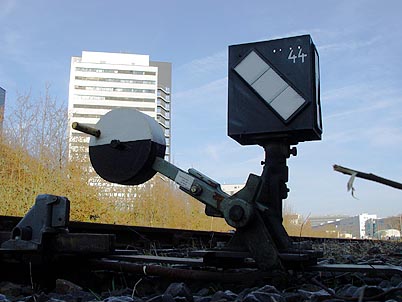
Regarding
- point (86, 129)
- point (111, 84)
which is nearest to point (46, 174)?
point (86, 129)

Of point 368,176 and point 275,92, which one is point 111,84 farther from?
point 368,176

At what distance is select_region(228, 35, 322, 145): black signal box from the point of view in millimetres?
2777

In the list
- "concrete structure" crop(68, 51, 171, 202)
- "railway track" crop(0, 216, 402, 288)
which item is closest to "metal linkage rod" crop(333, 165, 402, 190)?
"railway track" crop(0, 216, 402, 288)

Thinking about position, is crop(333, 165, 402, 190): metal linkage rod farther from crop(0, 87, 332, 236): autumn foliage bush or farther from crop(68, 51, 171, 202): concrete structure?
crop(68, 51, 171, 202): concrete structure

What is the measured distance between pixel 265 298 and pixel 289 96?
1.43 m

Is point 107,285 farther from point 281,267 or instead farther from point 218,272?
point 281,267

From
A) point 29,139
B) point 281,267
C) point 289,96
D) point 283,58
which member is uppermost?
point 29,139

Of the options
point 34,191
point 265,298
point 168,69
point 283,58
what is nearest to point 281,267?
point 265,298

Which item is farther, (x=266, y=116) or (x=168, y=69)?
(x=168, y=69)

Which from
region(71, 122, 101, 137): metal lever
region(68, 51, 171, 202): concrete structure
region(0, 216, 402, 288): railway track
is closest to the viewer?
region(0, 216, 402, 288): railway track

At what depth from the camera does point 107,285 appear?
2.86 meters

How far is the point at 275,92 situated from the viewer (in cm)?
285

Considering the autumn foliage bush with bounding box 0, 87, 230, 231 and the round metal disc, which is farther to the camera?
the autumn foliage bush with bounding box 0, 87, 230, 231

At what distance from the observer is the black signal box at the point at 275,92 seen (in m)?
2.78
